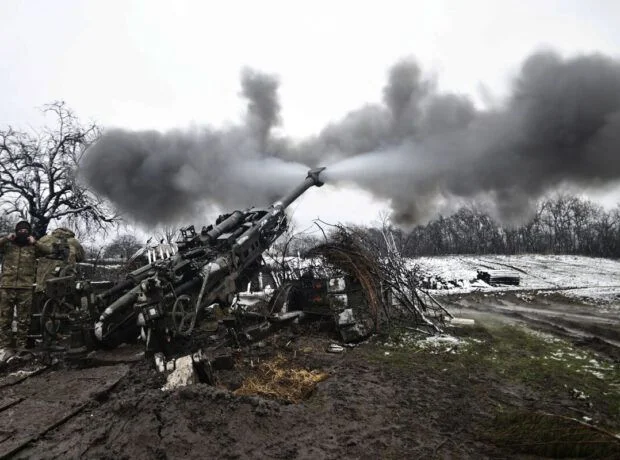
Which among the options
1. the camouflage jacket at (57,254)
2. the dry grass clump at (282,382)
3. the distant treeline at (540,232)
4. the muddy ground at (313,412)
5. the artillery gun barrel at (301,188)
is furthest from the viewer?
the distant treeline at (540,232)

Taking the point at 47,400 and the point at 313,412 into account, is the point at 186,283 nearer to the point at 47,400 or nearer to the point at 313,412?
the point at 47,400

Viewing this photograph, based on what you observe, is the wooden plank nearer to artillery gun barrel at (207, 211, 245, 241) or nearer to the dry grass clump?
the dry grass clump

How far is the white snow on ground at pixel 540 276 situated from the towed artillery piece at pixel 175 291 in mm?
10644

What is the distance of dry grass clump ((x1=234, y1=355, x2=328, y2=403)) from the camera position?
178 inches

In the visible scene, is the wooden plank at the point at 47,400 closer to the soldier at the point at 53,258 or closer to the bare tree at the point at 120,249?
the soldier at the point at 53,258

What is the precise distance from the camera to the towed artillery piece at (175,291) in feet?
19.4

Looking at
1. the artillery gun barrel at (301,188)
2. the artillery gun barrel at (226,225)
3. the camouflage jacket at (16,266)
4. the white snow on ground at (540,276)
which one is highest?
the artillery gun barrel at (301,188)

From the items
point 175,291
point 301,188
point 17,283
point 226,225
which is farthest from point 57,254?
point 301,188

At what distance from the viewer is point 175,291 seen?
6.48m

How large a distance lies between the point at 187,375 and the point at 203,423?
1.28 meters

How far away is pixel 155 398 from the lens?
3.77 m

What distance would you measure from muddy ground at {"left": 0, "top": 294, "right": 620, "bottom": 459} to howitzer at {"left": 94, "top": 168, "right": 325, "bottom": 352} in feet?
2.28

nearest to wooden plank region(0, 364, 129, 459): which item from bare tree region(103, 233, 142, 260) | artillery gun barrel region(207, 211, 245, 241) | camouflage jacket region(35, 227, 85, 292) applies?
camouflage jacket region(35, 227, 85, 292)

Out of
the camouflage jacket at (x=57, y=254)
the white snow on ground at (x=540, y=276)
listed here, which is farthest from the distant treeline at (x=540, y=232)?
the camouflage jacket at (x=57, y=254)
